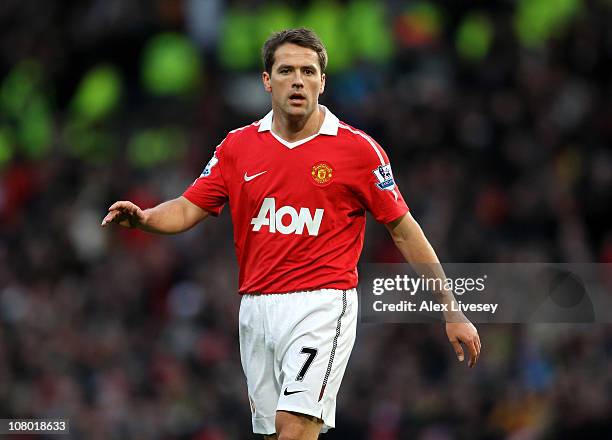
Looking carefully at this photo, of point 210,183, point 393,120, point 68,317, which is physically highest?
point 393,120

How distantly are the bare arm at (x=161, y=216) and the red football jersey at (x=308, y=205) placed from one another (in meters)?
0.32

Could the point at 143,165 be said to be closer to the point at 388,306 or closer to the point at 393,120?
the point at 393,120

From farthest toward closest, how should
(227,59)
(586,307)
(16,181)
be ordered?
1. (227,59)
2. (16,181)
3. (586,307)

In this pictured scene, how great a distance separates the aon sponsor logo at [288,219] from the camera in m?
6.91

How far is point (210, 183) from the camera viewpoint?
7.27 meters

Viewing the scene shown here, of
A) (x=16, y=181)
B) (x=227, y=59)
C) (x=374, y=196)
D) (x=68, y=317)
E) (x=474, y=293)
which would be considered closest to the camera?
(x=374, y=196)

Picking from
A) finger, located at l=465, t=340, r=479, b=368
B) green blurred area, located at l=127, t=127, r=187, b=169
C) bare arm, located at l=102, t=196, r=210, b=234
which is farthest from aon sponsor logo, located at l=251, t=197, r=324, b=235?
green blurred area, located at l=127, t=127, r=187, b=169

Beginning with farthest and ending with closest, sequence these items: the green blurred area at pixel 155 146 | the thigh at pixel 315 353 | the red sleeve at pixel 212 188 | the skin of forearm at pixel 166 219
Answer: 1. the green blurred area at pixel 155 146
2. the red sleeve at pixel 212 188
3. the skin of forearm at pixel 166 219
4. the thigh at pixel 315 353

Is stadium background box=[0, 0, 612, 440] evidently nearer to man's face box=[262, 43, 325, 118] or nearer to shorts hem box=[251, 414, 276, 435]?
shorts hem box=[251, 414, 276, 435]

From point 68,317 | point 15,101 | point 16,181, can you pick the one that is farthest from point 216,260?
point 15,101

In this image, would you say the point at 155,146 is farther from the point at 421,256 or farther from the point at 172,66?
the point at 421,256

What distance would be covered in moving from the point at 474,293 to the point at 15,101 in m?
10.9

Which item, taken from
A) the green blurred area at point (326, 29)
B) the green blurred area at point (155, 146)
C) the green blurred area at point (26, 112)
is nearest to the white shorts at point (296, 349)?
the green blurred area at point (155, 146)

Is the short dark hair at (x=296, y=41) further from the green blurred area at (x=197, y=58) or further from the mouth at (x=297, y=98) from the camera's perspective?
the green blurred area at (x=197, y=58)
